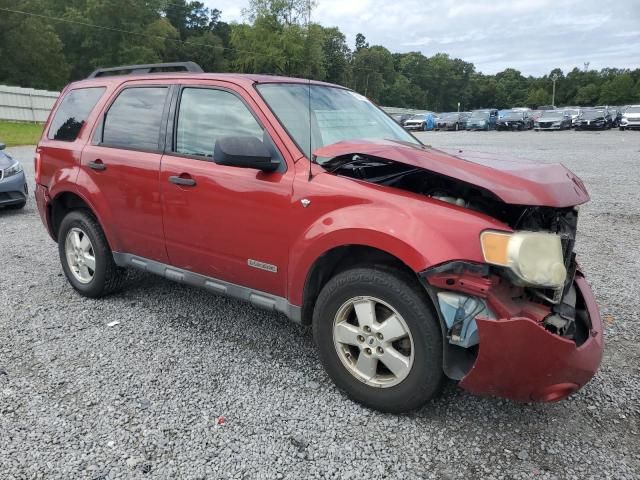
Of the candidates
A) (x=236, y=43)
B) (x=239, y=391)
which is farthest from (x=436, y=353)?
(x=236, y=43)

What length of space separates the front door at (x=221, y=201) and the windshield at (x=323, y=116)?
0.18 meters

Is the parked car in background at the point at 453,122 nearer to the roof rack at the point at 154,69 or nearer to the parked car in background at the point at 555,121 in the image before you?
the parked car in background at the point at 555,121

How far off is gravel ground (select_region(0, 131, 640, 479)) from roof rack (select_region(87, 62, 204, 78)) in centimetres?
201

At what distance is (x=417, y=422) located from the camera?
2.83m

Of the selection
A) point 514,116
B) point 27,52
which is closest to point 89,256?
point 514,116

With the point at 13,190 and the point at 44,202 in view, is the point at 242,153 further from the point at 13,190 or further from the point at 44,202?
the point at 13,190

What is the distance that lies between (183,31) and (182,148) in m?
103

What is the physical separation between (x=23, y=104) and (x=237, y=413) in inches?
1432

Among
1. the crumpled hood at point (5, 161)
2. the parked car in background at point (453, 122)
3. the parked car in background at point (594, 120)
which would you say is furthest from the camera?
the parked car in background at point (453, 122)

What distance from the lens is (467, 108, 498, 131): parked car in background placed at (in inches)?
1642

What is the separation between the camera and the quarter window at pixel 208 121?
3451 mm

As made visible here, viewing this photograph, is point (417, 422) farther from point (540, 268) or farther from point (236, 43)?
point (236, 43)

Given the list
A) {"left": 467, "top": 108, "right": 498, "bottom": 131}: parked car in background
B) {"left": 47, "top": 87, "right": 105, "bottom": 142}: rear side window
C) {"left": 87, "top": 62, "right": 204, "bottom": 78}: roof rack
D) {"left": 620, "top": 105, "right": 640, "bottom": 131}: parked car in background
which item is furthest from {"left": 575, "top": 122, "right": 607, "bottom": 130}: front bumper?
{"left": 47, "top": 87, "right": 105, "bottom": 142}: rear side window

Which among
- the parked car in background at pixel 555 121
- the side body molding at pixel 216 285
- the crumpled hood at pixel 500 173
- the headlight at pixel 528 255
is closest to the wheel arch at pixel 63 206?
the side body molding at pixel 216 285
